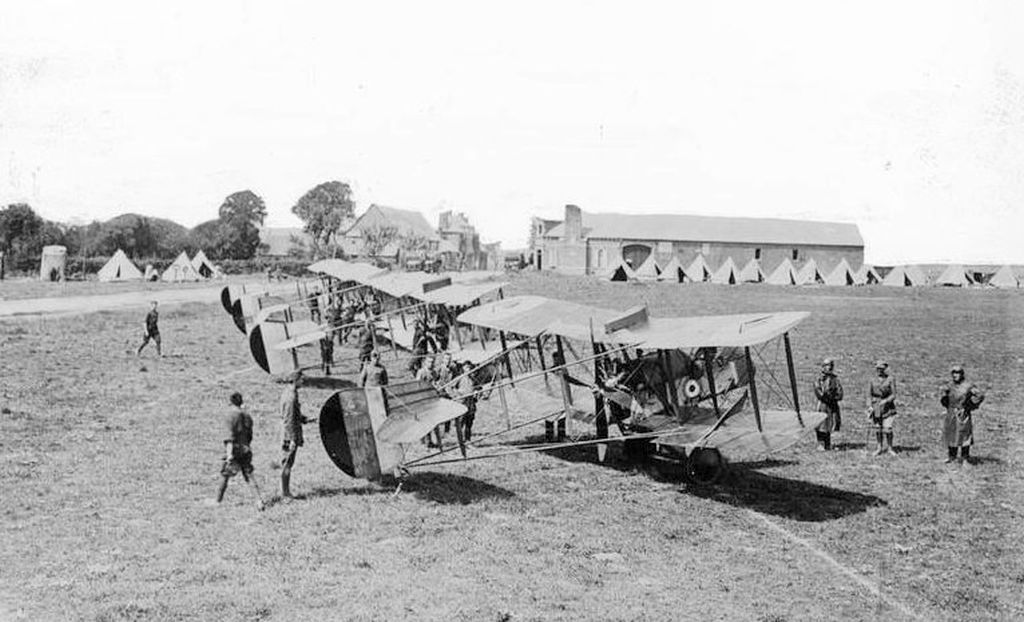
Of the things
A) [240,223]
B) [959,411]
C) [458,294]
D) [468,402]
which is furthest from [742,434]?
[240,223]

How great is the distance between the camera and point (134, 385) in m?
20.6

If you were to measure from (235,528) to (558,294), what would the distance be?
4105 centimetres

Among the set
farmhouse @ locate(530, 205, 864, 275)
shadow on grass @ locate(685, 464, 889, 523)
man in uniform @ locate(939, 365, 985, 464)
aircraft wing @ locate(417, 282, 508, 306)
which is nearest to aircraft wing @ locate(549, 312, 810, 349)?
shadow on grass @ locate(685, 464, 889, 523)

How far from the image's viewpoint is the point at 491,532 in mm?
10453

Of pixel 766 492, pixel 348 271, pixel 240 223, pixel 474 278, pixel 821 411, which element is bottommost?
pixel 766 492

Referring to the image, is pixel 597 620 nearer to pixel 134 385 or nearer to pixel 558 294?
pixel 134 385

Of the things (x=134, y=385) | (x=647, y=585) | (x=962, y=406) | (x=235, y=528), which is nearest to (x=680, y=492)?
(x=647, y=585)

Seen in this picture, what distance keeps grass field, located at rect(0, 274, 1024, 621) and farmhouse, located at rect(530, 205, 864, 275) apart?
233 ft

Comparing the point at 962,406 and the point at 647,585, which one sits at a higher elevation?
the point at 962,406

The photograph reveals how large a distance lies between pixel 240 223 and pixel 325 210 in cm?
1132

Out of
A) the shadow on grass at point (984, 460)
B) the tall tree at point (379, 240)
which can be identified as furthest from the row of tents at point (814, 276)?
the shadow on grass at point (984, 460)

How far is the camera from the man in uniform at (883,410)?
14852mm

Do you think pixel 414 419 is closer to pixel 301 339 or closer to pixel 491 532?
pixel 491 532

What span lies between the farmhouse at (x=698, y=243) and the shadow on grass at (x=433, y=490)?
7528 cm
